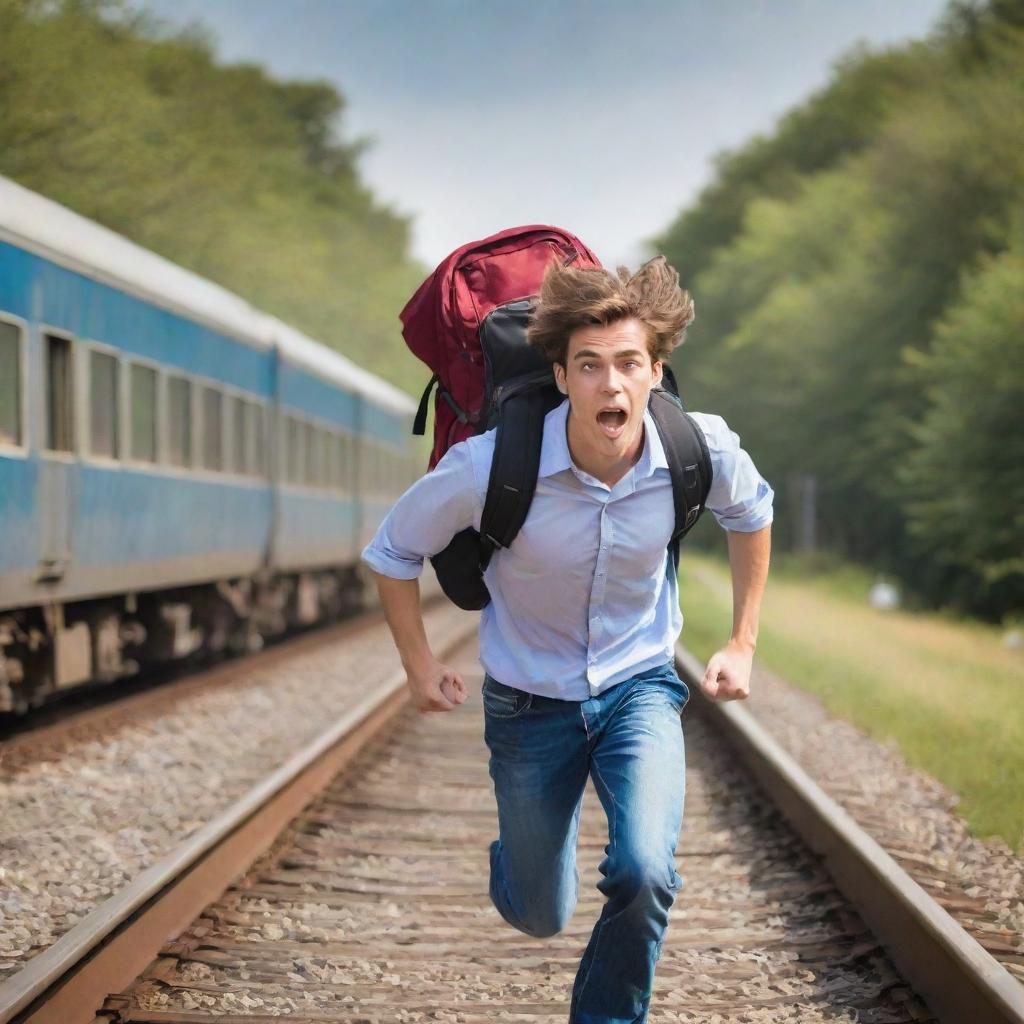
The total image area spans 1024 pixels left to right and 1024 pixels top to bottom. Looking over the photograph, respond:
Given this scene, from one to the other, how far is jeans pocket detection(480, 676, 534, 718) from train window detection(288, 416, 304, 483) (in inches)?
516

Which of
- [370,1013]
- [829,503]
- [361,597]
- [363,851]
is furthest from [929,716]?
[829,503]

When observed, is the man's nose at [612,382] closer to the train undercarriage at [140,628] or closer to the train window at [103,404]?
the train undercarriage at [140,628]

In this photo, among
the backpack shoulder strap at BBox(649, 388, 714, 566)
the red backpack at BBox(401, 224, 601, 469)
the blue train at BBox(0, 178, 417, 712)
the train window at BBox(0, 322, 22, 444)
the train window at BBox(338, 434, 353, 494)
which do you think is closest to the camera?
the backpack shoulder strap at BBox(649, 388, 714, 566)

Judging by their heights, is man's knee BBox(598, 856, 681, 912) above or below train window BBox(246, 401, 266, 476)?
below

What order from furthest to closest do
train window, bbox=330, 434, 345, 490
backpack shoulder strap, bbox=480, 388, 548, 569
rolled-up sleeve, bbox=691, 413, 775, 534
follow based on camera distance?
train window, bbox=330, 434, 345, 490
rolled-up sleeve, bbox=691, 413, 775, 534
backpack shoulder strap, bbox=480, 388, 548, 569

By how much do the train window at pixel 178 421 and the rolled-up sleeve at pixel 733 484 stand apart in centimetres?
881

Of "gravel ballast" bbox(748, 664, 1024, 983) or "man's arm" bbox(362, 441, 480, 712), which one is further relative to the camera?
"gravel ballast" bbox(748, 664, 1024, 983)

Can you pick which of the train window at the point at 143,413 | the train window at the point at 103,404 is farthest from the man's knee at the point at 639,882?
the train window at the point at 143,413

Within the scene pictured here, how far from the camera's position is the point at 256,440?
15188 millimetres

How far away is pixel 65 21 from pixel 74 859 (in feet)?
60.8

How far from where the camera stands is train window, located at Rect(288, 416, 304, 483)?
16837 millimetres

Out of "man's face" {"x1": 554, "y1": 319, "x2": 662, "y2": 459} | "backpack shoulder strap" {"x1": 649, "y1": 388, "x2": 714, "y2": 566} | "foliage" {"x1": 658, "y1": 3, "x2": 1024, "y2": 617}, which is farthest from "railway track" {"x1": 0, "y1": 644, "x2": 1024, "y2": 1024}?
"foliage" {"x1": 658, "y1": 3, "x2": 1024, "y2": 617}

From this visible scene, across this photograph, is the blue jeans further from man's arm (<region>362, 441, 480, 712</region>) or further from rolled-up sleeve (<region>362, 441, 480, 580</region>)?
rolled-up sleeve (<region>362, 441, 480, 580</region>)

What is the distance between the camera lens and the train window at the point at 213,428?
43.5ft
